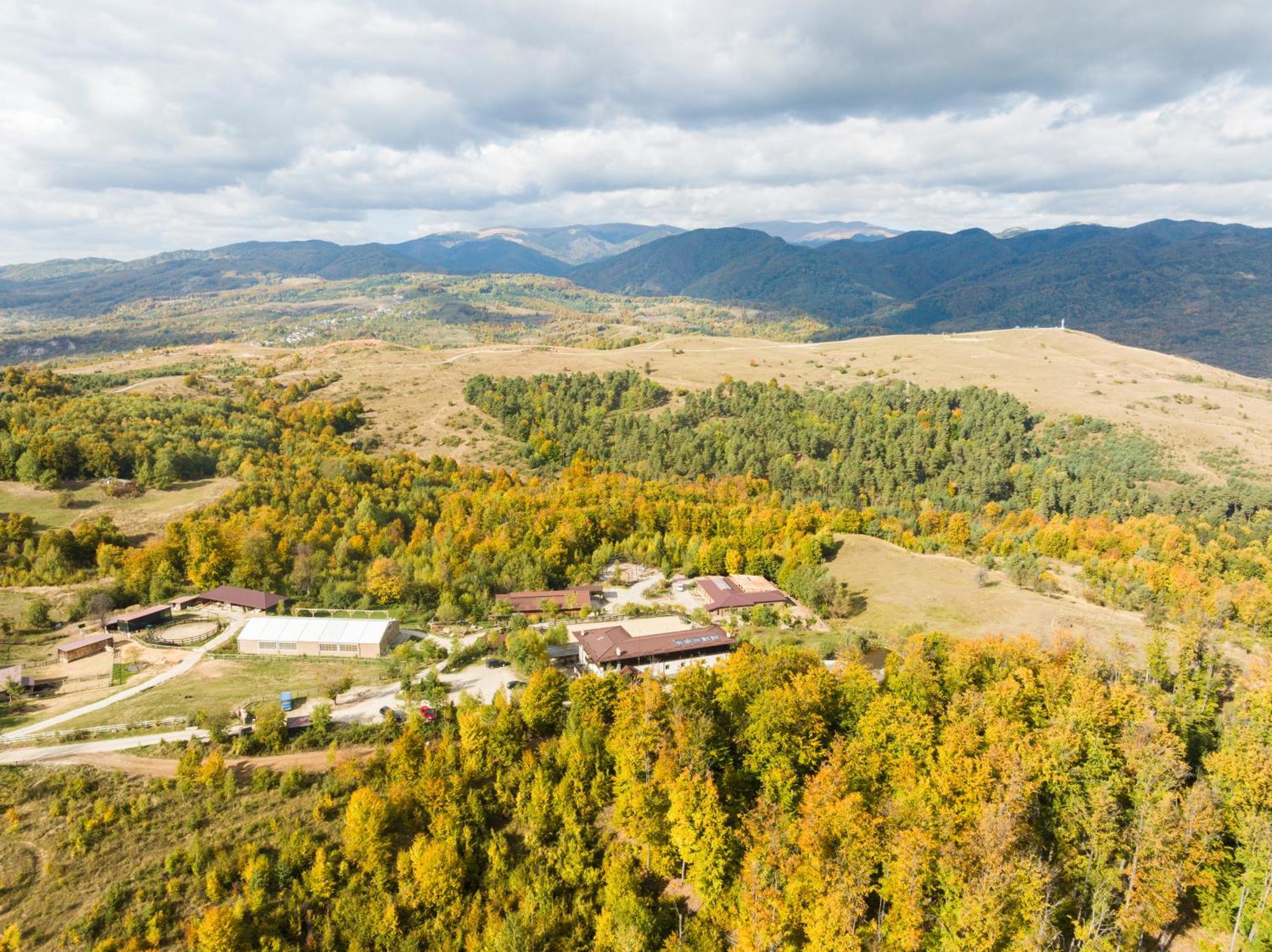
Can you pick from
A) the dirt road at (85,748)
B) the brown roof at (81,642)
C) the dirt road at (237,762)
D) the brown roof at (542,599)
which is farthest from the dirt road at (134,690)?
the brown roof at (542,599)

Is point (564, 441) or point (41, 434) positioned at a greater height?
point (41, 434)

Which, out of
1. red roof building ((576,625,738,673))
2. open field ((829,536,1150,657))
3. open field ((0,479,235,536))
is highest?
open field ((0,479,235,536))

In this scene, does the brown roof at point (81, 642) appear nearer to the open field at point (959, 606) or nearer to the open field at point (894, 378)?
the open field at point (894, 378)

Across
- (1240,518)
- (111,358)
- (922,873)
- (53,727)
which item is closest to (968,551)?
(1240,518)

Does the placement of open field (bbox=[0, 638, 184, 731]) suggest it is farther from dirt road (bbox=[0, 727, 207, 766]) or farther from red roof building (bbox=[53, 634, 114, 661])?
dirt road (bbox=[0, 727, 207, 766])

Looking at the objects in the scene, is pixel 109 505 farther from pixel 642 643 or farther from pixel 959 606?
pixel 959 606

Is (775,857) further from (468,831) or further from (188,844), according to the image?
(188,844)

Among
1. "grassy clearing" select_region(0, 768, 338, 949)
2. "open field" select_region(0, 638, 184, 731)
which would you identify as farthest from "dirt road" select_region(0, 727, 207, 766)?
"open field" select_region(0, 638, 184, 731)
